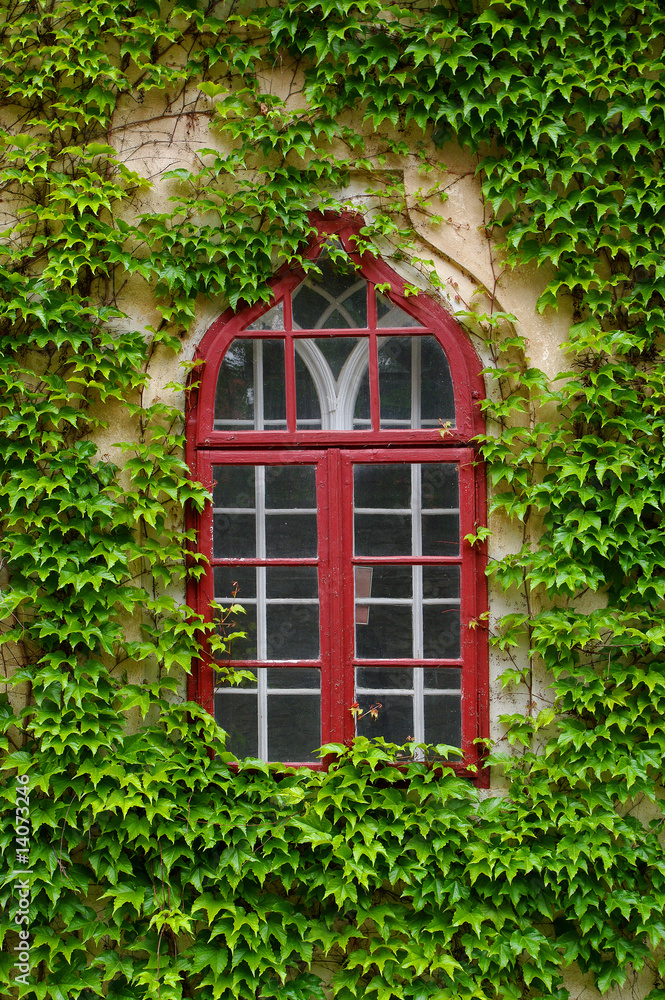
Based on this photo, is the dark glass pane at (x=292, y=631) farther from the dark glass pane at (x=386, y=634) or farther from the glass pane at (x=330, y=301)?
the glass pane at (x=330, y=301)

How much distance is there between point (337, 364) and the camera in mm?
3279

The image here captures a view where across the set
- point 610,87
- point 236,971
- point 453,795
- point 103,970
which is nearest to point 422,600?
point 453,795

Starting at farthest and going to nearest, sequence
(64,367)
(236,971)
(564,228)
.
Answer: (64,367)
(564,228)
(236,971)

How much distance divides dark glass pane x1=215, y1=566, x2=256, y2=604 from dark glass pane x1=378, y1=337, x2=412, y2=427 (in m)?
0.95

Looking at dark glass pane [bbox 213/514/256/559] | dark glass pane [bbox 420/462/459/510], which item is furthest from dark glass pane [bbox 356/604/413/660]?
dark glass pane [bbox 213/514/256/559]

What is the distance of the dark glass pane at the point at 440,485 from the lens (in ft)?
10.5

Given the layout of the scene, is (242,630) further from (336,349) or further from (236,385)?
(336,349)

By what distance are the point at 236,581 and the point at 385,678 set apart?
2.68ft

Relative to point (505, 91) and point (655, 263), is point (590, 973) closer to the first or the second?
point (655, 263)

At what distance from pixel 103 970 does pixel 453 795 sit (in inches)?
66.8

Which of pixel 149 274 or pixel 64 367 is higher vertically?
pixel 149 274

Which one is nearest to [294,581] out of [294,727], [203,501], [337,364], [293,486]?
[293,486]

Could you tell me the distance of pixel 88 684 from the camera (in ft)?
9.92

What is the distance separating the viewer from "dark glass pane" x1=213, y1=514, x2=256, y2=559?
10.7 ft
